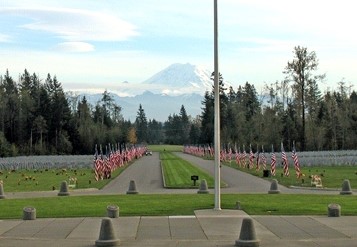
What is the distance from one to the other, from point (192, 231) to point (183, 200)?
8.47 meters

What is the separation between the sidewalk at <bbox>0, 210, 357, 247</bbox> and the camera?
15047mm

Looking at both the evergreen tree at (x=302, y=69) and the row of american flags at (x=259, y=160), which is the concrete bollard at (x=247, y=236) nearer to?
the row of american flags at (x=259, y=160)

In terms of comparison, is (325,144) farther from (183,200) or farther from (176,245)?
(176,245)

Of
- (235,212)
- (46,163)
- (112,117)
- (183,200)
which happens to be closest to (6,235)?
(235,212)

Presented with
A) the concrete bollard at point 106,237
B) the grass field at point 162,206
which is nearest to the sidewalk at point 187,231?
the concrete bollard at point 106,237

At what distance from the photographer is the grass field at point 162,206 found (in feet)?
68.7

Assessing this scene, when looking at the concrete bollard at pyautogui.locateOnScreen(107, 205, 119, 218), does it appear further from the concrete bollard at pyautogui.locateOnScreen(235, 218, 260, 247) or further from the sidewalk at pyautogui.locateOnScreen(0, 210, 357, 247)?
the concrete bollard at pyautogui.locateOnScreen(235, 218, 260, 247)

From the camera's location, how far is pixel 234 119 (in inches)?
5344

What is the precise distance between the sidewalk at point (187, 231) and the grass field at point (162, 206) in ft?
4.13

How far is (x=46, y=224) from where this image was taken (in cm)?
1838

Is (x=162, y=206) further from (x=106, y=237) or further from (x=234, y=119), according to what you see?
(x=234, y=119)

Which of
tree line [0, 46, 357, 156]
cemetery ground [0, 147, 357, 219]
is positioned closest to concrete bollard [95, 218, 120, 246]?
cemetery ground [0, 147, 357, 219]

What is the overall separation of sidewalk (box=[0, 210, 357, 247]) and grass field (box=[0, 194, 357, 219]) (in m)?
1.26

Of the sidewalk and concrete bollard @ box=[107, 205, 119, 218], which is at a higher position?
concrete bollard @ box=[107, 205, 119, 218]
